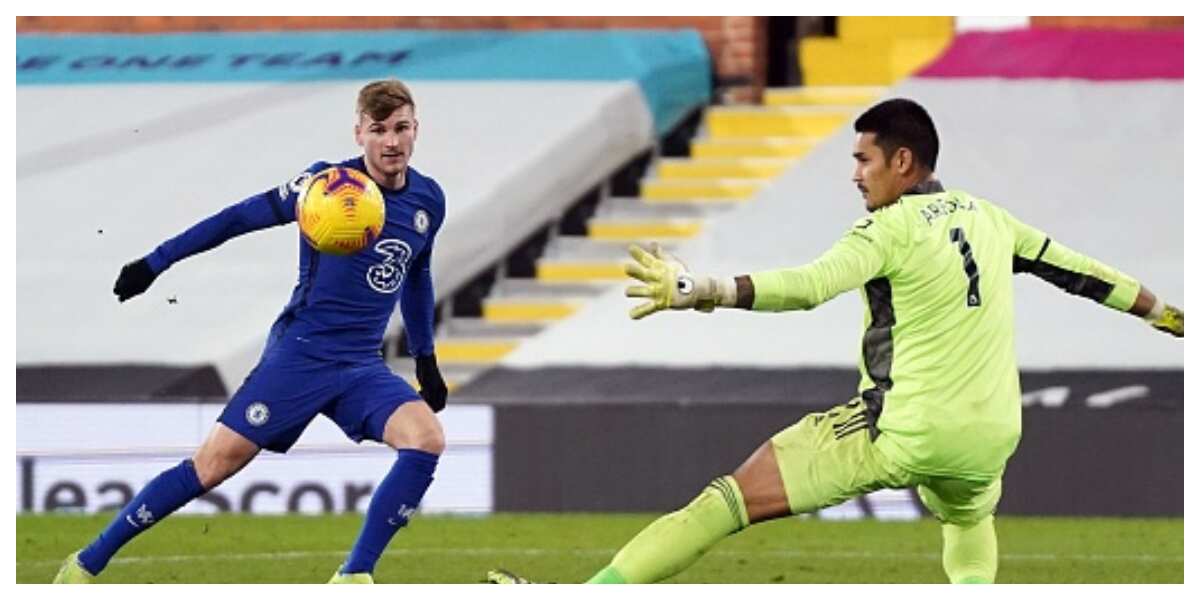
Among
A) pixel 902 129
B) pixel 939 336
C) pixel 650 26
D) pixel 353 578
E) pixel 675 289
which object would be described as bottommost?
pixel 353 578

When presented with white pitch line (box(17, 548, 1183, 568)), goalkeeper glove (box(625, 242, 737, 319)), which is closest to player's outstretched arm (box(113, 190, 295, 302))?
goalkeeper glove (box(625, 242, 737, 319))

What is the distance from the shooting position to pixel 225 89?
18953 millimetres

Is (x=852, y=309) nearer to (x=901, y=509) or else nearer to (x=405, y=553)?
(x=901, y=509)

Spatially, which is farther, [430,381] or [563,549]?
[563,549]

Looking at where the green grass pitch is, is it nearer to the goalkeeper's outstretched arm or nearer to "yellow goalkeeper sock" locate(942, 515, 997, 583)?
the goalkeeper's outstretched arm

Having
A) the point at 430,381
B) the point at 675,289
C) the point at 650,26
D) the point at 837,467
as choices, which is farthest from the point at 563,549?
the point at 650,26

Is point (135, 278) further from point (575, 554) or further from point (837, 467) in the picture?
point (575, 554)

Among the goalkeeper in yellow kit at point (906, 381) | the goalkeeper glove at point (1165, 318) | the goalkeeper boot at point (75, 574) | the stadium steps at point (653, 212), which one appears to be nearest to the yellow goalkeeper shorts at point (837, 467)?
the goalkeeper in yellow kit at point (906, 381)

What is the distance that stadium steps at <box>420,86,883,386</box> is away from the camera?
17719 millimetres

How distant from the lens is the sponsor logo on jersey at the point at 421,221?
8.65 meters

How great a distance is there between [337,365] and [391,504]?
0.52 m

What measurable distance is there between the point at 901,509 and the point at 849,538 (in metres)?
1.56

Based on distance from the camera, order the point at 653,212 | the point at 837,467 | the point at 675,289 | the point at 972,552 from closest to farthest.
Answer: the point at 675,289, the point at 837,467, the point at 972,552, the point at 653,212

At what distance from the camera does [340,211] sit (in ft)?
27.5
